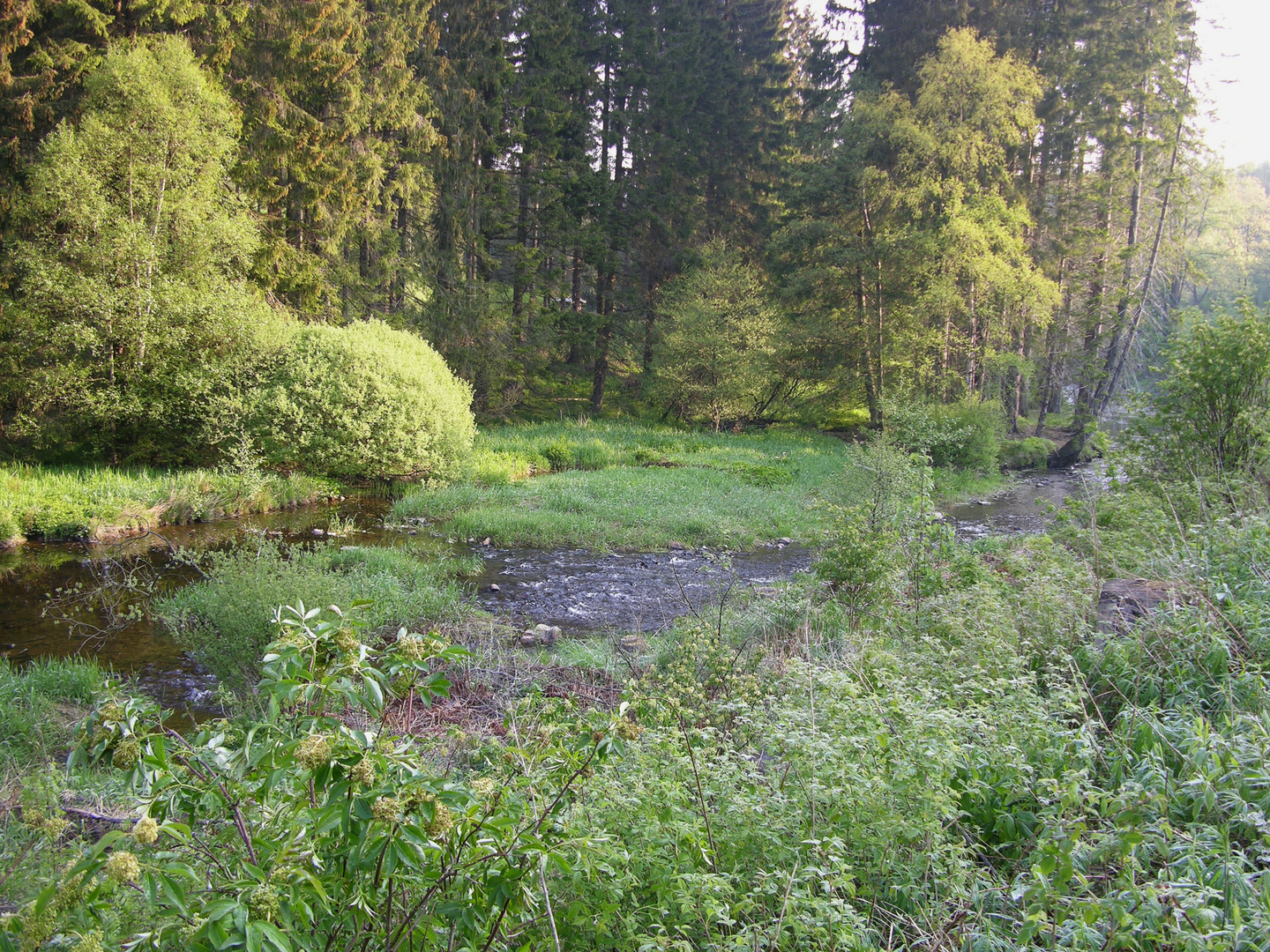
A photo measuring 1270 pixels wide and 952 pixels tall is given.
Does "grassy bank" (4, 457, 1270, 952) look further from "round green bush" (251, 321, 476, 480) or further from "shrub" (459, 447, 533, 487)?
"shrub" (459, 447, 533, 487)

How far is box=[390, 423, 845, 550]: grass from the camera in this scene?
43.4ft

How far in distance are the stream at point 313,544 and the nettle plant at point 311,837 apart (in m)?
4.60

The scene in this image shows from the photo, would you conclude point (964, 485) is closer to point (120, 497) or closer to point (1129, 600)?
point (1129, 600)

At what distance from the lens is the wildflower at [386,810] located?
139 centimetres

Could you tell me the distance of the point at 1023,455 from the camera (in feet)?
74.2

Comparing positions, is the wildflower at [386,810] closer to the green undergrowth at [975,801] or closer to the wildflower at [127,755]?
the wildflower at [127,755]

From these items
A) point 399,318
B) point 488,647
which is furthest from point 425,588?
point 399,318

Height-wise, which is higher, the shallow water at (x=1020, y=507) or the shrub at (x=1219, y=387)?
the shrub at (x=1219, y=387)

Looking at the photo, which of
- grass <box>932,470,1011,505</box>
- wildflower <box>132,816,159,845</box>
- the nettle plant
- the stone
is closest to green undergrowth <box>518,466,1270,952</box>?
the stone

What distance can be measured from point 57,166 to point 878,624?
17.0m

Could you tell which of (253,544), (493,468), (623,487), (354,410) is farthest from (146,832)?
(493,468)

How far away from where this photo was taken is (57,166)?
1398 cm

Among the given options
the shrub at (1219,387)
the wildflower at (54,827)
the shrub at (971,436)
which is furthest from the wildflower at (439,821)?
the shrub at (971,436)

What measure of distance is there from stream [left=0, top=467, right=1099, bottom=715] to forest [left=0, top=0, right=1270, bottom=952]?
107mm
